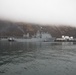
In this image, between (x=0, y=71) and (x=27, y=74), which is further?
(x=0, y=71)

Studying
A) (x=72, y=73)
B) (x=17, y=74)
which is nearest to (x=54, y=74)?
(x=72, y=73)

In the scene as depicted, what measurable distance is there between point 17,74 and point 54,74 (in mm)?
8096

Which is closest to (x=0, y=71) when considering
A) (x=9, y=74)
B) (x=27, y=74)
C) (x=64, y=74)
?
(x=9, y=74)

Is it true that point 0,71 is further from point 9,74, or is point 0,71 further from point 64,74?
point 64,74

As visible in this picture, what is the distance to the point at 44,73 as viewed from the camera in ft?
101

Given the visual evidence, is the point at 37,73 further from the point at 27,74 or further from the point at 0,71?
the point at 0,71

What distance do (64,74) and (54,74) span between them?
2.20 metres

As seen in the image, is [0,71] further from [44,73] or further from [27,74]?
[44,73]

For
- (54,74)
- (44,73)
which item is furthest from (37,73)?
(54,74)

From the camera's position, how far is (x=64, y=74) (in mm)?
29938

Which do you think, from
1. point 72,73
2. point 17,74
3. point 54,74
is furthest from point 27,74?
point 72,73

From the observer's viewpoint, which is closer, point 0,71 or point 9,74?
point 9,74

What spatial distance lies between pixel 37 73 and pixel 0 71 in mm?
8669

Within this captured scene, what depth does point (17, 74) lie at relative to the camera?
2939 cm
